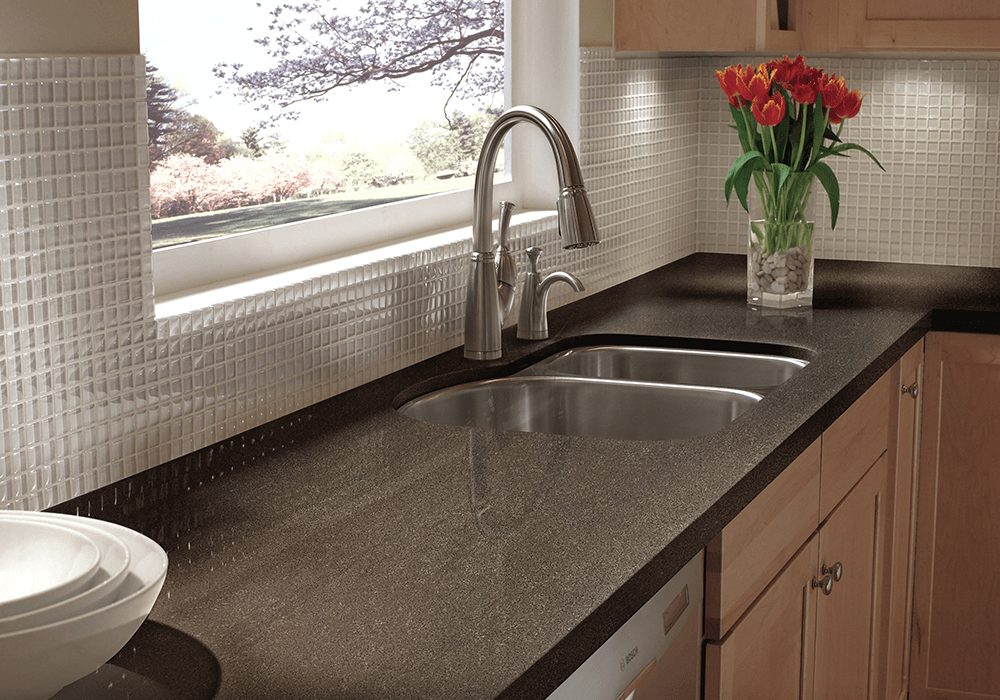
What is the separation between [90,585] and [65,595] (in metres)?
0.03

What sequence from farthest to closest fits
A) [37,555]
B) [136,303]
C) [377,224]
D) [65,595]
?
[377,224], [136,303], [37,555], [65,595]

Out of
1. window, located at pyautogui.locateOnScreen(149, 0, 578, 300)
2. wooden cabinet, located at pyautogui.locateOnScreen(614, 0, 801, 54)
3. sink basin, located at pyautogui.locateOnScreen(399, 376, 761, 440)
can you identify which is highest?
wooden cabinet, located at pyautogui.locateOnScreen(614, 0, 801, 54)

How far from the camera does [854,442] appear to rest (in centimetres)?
185

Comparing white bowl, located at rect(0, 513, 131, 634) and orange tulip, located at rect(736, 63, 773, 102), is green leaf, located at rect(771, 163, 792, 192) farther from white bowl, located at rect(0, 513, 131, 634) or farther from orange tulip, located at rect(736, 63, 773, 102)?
white bowl, located at rect(0, 513, 131, 634)

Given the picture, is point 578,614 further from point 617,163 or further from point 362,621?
point 617,163

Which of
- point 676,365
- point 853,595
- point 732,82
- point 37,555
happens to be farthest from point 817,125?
point 37,555

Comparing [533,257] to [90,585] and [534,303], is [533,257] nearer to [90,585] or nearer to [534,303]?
[534,303]

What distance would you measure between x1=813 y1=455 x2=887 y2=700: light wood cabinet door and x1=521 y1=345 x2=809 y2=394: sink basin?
246mm

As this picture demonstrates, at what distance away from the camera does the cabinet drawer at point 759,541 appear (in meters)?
1.29

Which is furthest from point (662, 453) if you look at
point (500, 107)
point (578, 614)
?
point (500, 107)

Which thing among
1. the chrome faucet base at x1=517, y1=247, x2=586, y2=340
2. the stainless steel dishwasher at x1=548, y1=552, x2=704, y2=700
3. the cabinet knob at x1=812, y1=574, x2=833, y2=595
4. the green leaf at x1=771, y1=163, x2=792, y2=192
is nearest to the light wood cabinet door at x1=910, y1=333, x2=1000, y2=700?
the green leaf at x1=771, y1=163, x2=792, y2=192

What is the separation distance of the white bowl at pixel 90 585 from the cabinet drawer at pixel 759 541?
0.67 m

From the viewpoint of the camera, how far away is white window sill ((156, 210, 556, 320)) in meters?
1.40

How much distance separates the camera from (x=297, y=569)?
103 centimetres
